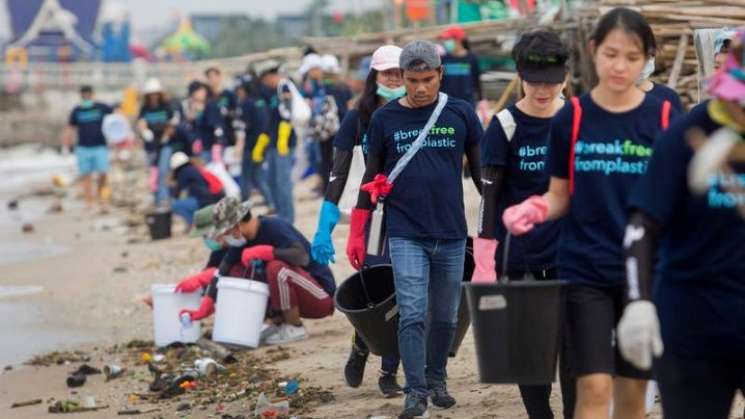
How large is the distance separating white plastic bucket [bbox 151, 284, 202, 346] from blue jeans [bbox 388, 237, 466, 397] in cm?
315

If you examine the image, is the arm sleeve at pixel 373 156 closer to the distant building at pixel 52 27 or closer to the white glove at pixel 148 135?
the white glove at pixel 148 135

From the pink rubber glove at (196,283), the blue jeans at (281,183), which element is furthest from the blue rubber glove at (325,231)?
the blue jeans at (281,183)

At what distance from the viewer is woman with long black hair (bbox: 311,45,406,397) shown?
7.91 meters

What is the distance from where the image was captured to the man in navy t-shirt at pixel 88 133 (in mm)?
23031

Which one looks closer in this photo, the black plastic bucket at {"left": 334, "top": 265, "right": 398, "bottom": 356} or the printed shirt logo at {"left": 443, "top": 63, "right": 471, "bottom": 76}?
the black plastic bucket at {"left": 334, "top": 265, "right": 398, "bottom": 356}

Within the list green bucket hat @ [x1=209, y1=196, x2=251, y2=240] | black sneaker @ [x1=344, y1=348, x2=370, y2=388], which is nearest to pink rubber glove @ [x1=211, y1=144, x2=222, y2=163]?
green bucket hat @ [x1=209, y1=196, x2=251, y2=240]

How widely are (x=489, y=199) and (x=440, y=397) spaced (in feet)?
4.95

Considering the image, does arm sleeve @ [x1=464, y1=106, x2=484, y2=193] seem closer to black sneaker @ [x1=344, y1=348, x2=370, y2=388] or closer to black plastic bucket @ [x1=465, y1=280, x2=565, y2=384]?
black sneaker @ [x1=344, y1=348, x2=370, y2=388]

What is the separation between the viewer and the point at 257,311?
9.97 meters

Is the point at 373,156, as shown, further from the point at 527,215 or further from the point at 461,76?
the point at 461,76

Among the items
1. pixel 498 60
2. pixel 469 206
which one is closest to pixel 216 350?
pixel 469 206

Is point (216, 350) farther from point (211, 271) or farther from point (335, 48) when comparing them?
point (335, 48)

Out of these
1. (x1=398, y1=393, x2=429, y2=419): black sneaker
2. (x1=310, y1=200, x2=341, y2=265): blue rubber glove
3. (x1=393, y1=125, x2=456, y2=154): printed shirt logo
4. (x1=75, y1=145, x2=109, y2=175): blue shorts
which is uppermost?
(x1=393, y1=125, x2=456, y2=154): printed shirt logo

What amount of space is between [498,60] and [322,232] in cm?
1407
